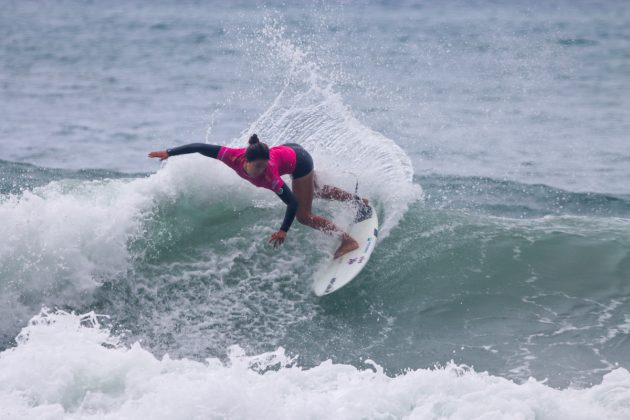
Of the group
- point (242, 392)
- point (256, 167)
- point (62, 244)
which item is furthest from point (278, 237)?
point (242, 392)

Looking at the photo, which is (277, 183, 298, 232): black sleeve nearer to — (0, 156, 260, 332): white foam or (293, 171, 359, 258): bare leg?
(293, 171, 359, 258): bare leg

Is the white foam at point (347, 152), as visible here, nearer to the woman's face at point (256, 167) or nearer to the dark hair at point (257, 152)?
the woman's face at point (256, 167)

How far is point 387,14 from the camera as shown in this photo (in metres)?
26.4

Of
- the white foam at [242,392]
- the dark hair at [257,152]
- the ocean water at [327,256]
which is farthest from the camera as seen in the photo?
the dark hair at [257,152]

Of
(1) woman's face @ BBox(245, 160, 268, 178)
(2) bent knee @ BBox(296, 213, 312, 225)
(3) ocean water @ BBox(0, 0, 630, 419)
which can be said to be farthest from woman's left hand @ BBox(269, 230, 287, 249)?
(2) bent knee @ BBox(296, 213, 312, 225)

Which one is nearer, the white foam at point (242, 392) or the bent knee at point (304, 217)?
the white foam at point (242, 392)

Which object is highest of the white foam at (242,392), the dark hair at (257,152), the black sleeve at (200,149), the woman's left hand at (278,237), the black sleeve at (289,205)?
the dark hair at (257,152)

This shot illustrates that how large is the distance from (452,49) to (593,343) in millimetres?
16484

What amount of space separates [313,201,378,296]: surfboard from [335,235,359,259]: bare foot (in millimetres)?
40

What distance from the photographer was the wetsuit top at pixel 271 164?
732cm

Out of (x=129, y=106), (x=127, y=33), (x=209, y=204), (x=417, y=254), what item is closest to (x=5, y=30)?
(x=127, y=33)

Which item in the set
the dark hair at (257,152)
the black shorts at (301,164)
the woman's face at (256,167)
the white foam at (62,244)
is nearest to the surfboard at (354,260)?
the black shorts at (301,164)

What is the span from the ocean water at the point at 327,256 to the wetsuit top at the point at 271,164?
3.10 ft

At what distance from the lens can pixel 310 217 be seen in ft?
26.5
